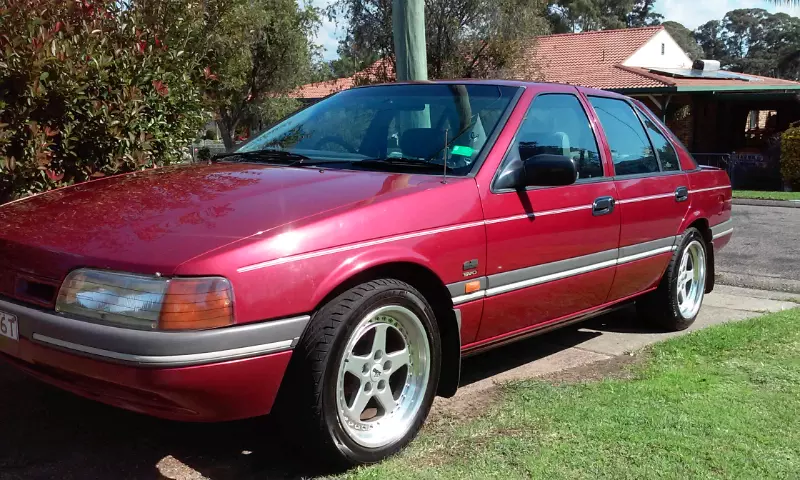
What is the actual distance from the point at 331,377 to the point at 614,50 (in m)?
30.0

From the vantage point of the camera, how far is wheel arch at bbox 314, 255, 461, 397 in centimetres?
288

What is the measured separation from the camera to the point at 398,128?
4012 mm

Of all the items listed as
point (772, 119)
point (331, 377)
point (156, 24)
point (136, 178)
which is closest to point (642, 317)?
point (331, 377)

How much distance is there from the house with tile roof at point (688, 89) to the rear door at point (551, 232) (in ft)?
45.6

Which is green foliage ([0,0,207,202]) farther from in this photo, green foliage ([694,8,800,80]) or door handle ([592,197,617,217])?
green foliage ([694,8,800,80])

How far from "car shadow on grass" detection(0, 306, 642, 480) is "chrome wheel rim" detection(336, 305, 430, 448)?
0.86 feet

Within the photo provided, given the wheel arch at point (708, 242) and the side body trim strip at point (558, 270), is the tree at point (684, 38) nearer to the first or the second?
the wheel arch at point (708, 242)

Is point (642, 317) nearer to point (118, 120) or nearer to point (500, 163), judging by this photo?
point (500, 163)

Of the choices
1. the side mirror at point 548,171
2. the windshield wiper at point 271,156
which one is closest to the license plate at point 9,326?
the windshield wiper at point 271,156

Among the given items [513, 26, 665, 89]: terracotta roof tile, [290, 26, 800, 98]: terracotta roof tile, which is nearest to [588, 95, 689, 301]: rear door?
[290, 26, 800, 98]: terracotta roof tile

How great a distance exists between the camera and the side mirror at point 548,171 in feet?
11.9

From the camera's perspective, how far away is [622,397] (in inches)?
150

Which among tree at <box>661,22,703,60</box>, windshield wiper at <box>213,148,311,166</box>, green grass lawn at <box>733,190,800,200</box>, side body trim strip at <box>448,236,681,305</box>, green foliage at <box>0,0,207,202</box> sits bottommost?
green grass lawn at <box>733,190,800,200</box>

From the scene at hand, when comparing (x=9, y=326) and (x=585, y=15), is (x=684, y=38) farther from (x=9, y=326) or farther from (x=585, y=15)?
(x=9, y=326)
